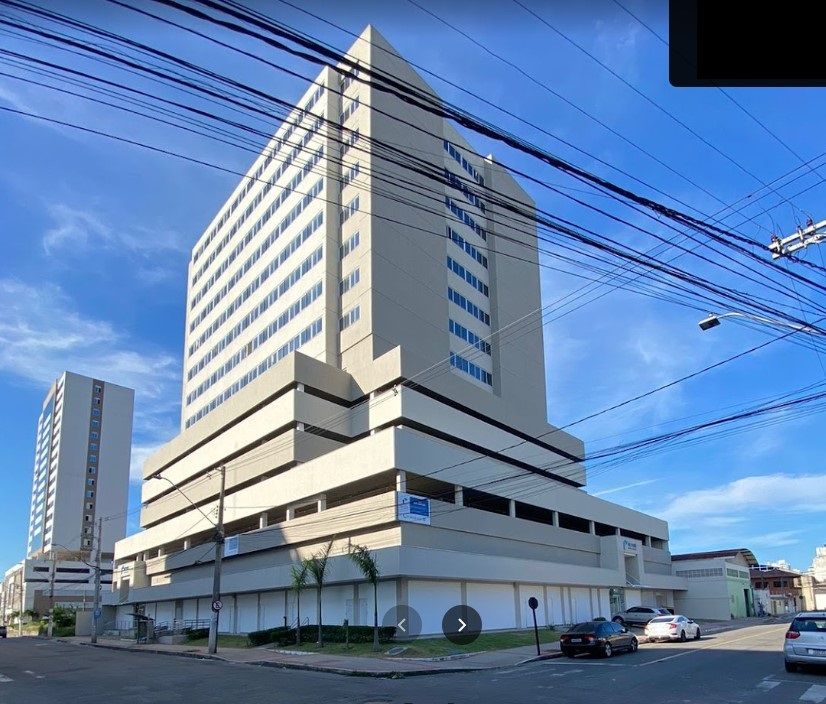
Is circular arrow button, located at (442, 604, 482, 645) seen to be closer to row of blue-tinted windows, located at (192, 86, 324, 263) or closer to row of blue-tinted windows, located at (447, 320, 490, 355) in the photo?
row of blue-tinted windows, located at (447, 320, 490, 355)

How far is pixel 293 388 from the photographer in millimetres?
51906

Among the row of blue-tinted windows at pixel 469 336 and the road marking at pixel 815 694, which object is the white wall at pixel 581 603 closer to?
the row of blue-tinted windows at pixel 469 336

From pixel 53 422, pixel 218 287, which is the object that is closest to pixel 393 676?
pixel 218 287

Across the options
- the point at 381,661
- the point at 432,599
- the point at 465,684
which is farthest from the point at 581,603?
the point at 465,684

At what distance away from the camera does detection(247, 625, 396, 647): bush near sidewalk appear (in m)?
35.2

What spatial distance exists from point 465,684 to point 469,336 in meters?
45.3

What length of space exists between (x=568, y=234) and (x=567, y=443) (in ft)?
192

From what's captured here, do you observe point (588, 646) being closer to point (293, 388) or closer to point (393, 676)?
point (393, 676)

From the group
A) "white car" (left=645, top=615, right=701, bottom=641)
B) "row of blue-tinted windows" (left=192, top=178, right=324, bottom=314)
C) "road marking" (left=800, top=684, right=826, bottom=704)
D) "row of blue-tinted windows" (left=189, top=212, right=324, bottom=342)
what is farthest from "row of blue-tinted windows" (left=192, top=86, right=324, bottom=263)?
"road marking" (left=800, top=684, right=826, bottom=704)

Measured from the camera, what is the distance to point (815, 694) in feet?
50.9

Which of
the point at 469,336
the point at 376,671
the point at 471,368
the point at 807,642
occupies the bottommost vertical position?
the point at 376,671

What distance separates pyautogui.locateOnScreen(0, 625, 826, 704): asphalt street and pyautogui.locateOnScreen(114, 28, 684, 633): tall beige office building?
1436 centimetres

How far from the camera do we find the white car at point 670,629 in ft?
118

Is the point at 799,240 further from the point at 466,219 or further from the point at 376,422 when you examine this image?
the point at 466,219
